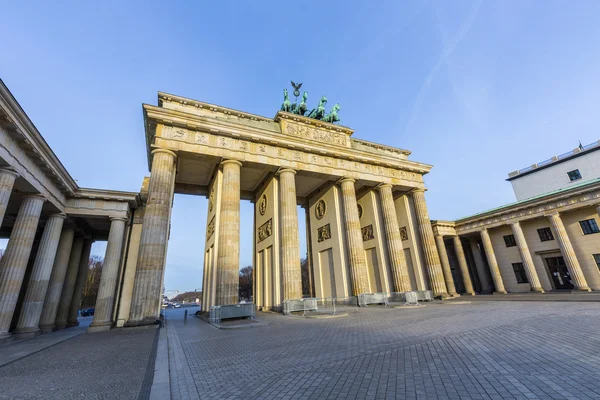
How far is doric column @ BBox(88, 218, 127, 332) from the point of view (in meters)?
14.0

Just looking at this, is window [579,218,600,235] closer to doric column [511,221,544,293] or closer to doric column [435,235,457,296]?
doric column [511,221,544,293]

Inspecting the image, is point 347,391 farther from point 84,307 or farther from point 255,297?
point 84,307

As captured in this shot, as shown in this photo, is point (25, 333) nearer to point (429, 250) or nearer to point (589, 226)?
point (429, 250)

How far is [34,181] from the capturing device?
471 inches

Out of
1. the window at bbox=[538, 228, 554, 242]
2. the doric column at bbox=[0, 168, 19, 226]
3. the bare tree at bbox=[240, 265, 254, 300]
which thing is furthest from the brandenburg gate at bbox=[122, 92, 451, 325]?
the bare tree at bbox=[240, 265, 254, 300]

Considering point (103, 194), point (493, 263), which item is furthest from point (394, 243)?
point (103, 194)

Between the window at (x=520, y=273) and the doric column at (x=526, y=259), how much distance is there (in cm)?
142

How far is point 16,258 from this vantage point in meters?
11.9

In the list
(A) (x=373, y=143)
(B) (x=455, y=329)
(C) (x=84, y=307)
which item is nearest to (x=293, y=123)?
(A) (x=373, y=143)

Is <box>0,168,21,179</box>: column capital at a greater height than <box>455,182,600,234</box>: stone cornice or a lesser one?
lesser

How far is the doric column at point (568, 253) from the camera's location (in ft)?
74.2

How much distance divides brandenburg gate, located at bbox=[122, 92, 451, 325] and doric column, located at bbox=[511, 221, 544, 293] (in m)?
9.09

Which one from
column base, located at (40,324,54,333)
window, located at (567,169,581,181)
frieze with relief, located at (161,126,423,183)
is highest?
window, located at (567,169,581,181)

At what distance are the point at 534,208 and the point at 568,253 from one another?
483 cm
